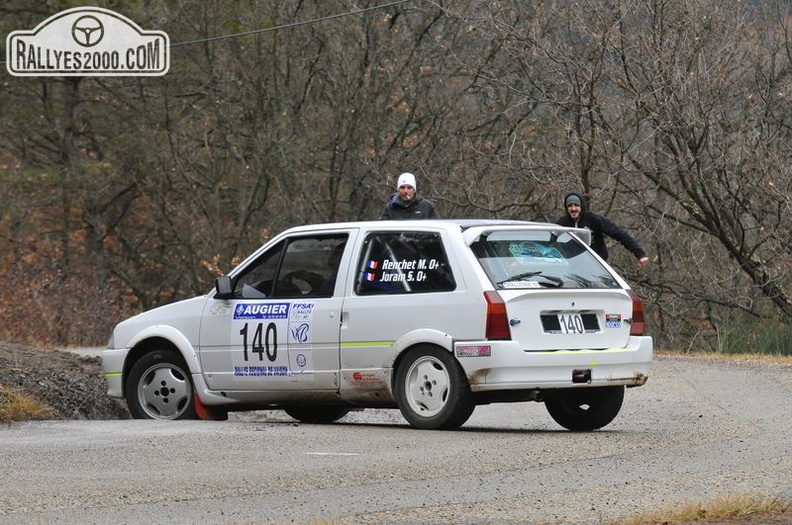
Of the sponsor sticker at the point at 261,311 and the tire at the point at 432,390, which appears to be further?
the sponsor sticker at the point at 261,311

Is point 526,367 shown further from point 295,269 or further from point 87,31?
point 87,31

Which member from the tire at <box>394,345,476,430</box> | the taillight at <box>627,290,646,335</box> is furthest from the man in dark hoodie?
the tire at <box>394,345,476,430</box>

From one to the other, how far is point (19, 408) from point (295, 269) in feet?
8.53

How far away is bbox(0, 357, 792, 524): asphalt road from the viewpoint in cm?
780

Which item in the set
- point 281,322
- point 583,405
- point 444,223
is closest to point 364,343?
point 281,322

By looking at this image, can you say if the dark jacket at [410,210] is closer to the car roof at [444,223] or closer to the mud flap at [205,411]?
the car roof at [444,223]

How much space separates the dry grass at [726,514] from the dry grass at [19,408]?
701cm

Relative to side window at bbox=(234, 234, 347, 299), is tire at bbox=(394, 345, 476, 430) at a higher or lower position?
lower

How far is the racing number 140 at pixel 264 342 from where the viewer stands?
12609mm

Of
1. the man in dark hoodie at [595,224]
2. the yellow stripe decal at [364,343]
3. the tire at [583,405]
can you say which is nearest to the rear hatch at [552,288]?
the tire at [583,405]

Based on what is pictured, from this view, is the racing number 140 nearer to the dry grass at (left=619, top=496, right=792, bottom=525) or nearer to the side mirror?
the side mirror
